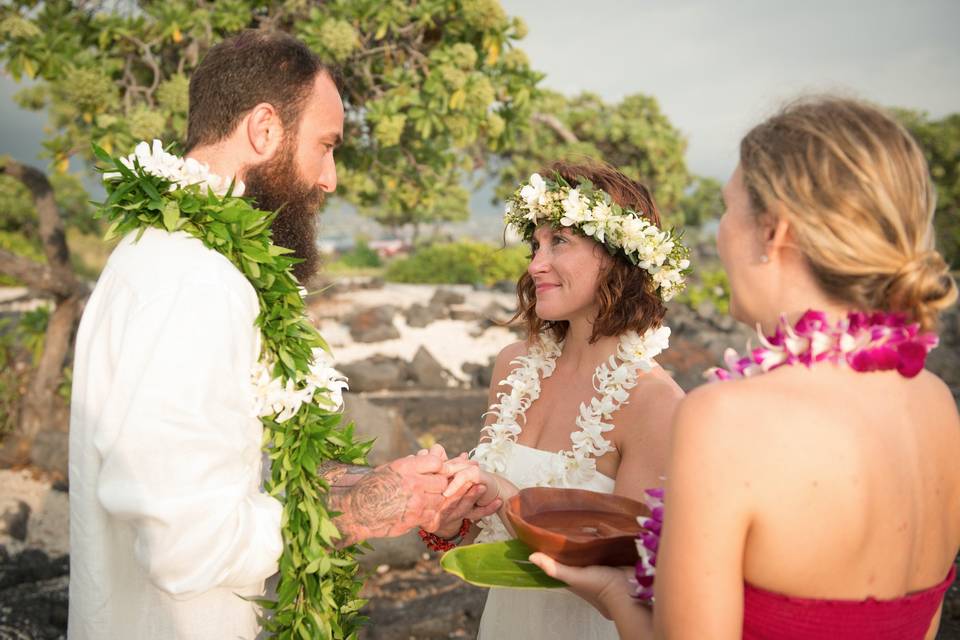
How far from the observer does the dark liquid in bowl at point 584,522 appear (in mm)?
2250

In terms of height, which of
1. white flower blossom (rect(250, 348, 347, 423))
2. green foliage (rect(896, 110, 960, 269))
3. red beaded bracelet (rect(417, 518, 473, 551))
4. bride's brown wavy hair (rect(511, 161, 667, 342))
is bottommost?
red beaded bracelet (rect(417, 518, 473, 551))

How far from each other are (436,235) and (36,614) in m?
33.8

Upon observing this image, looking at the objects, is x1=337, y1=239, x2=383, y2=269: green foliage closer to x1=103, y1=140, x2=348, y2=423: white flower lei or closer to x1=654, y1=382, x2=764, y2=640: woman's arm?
x1=103, y1=140, x2=348, y2=423: white flower lei

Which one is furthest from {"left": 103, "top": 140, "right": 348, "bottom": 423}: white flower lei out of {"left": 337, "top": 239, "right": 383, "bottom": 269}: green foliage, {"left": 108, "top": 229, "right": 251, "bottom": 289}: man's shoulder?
{"left": 337, "top": 239, "right": 383, "bottom": 269}: green foliage

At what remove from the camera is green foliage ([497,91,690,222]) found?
547 inches

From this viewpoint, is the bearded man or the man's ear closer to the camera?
the bearded man

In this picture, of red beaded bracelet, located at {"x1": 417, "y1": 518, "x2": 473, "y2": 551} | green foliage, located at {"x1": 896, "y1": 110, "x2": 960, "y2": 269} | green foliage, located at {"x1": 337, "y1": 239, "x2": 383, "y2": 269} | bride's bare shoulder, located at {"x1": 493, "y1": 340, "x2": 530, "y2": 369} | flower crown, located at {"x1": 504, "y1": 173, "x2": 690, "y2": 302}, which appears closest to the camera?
red beaded bracelet, located at {"x1": 417, "y1": 518, "x2": 473, "y2": 551}

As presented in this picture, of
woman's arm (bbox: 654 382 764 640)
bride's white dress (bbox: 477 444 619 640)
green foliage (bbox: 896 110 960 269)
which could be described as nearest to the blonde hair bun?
woman's arm (bbox: 654 382 764 640)

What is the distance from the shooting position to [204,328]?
1.97 meters

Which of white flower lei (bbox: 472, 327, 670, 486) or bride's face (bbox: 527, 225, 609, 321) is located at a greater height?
bride's face (bbox: 527, 225, 609, 321)

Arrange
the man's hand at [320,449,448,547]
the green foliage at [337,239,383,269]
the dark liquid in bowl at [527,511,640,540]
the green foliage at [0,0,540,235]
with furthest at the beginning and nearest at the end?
1. the green foliage at [337,239,383,269]
2. the green foliage at [0,0,540,235]
3. the man's hand at [320,449,448,547]
4. the dark liquid in bowl at [527,511,640,540]

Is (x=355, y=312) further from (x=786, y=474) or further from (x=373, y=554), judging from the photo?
(x=786, y=474)

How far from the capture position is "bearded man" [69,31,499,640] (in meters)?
1.85

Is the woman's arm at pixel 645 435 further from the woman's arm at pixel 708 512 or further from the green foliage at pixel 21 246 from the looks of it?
the green foliage at pixel 21 246
